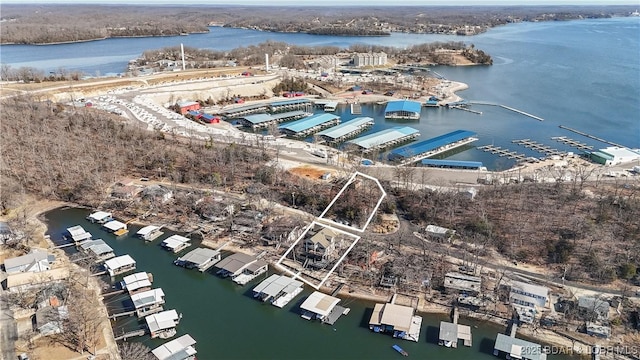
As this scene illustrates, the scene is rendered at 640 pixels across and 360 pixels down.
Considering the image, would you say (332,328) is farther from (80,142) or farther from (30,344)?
(80,142)

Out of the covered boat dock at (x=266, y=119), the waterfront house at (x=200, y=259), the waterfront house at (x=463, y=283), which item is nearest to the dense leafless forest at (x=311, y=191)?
the waterfront house at (x=463, y=283)

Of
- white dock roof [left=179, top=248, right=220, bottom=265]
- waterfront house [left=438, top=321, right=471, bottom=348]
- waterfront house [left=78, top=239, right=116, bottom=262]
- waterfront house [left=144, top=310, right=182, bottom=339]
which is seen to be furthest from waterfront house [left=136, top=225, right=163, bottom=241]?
waterfront house [left=438, top=321, right=471, bottom=348]

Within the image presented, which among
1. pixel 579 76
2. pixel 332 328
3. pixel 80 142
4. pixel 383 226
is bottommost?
pixel 332 328

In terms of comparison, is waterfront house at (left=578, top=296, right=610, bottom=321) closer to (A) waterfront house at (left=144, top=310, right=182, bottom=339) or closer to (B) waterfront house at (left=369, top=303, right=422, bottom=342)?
(B) waterfront house at (left=369, top=303, right=422, bottom=342)

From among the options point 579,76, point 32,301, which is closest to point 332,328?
point 32,301

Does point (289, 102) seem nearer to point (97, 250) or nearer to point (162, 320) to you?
point (97, 250)

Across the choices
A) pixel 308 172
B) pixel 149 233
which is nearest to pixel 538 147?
pixel 308 172

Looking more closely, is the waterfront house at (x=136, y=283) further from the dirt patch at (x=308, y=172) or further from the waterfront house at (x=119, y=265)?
the dirt patch at (x=308, y=172)
